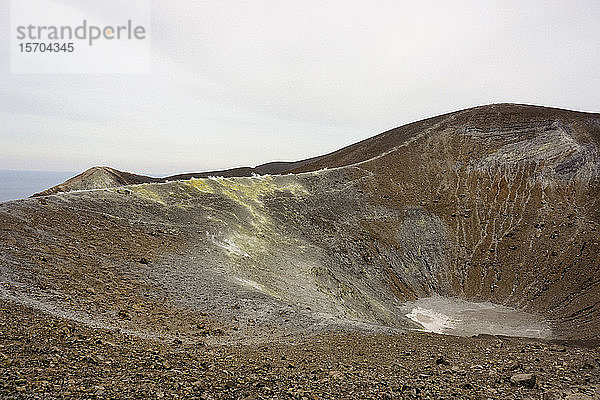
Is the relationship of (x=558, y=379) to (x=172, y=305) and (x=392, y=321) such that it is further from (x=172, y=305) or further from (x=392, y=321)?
(x=392, y=321)

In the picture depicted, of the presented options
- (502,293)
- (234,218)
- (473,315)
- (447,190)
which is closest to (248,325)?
(234,218)

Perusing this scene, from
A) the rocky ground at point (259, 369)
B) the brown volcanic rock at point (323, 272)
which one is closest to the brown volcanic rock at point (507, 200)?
the brown volcanic rock at point (323, 272)

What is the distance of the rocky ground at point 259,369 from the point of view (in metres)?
5.53

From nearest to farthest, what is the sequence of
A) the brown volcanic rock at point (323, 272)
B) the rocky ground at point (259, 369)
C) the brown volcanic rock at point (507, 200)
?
the rocky ground at point (259, 369)
the brown volcanic rock at point (323, 272)
the brown volcanic rock at point (507, 200)

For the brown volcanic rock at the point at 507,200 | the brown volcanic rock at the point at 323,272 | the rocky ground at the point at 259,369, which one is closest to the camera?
the rocky ground at the point at 259,369

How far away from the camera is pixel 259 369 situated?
686cm

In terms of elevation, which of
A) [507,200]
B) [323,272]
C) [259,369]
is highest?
[507,200]

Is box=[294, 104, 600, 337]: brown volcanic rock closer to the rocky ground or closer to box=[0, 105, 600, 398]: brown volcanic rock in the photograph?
box=[0, 105, 600, 398]: brown volcanic rock

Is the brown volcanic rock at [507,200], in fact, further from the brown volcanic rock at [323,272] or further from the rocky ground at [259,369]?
the rocky ground at [259,369]

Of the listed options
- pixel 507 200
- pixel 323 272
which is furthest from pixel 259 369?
pixel 507 200

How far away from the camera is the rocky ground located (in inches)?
218

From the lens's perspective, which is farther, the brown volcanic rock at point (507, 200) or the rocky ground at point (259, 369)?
the brown volcanic rock at point (507, 200)

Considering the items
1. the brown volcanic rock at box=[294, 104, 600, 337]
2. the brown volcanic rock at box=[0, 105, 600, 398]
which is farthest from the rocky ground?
the brown volcanic rock at box=[294, 104, 600, 337]

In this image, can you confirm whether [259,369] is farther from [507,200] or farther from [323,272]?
[507,200]
